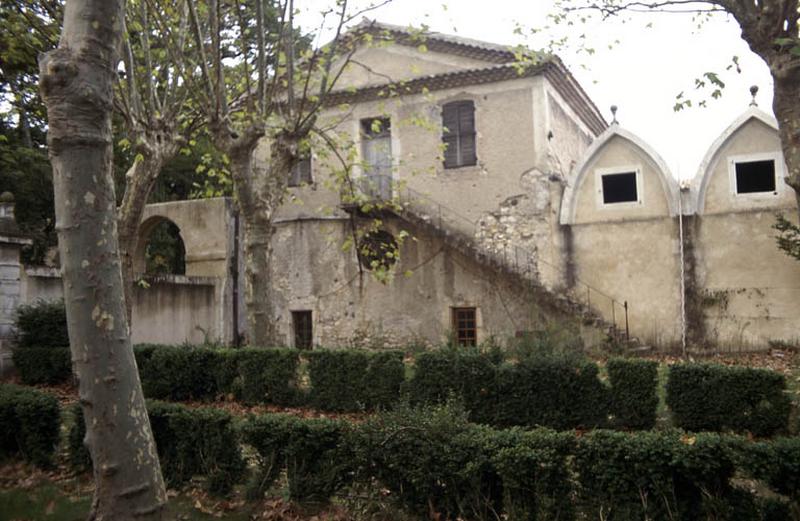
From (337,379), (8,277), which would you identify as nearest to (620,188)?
(337,379)

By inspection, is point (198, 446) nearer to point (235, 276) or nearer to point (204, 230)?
point (235, 276)

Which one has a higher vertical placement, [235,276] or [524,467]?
[235,276]

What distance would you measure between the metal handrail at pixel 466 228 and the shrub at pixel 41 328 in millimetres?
7826

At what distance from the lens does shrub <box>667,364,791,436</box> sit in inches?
348

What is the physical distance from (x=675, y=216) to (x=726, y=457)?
13812 millimetres

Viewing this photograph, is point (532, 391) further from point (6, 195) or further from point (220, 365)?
point (6, 195)

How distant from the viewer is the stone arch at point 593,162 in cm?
1759

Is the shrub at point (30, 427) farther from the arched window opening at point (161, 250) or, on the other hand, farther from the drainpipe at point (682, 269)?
the arched window opening at point (161, 250)

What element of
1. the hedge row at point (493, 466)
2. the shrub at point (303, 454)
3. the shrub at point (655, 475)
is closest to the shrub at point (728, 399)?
the hedge row at point (493, 466)

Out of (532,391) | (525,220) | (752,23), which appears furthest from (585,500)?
(525,220)

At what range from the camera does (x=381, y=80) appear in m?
20.7

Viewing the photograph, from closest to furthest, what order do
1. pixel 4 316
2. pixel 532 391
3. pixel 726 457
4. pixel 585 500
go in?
1. pixel 726 457
2. pixel 585 500
3. pixel 532 391
4. pixel 4 316

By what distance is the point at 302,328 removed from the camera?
2095cm

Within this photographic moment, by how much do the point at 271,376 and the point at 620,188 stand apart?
11.5m
